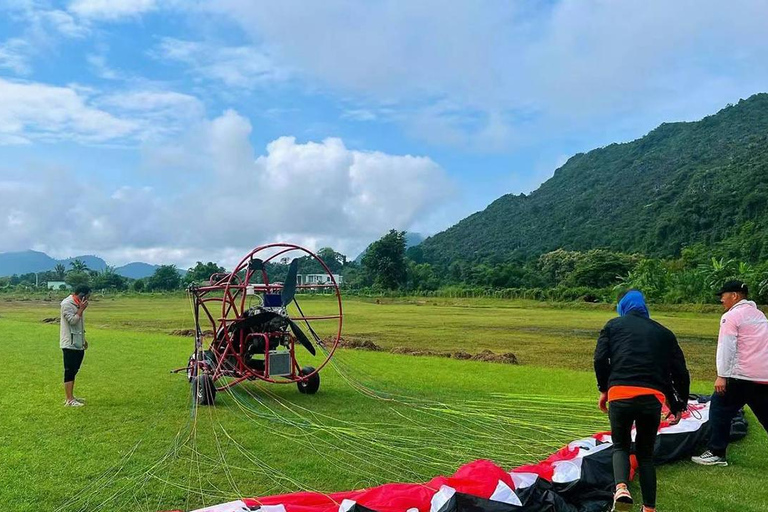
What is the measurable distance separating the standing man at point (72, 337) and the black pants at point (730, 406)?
7838 mm

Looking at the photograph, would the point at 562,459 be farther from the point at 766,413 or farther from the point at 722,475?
the point at 766,413

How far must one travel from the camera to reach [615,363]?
4504 mm

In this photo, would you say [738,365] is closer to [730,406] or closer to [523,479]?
[730,406]

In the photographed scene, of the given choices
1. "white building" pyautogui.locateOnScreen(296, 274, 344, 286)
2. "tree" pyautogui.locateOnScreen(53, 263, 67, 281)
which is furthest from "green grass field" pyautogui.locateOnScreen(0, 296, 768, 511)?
"tree" pyautogui.locateOnScreen(53, 263, 67, 281)

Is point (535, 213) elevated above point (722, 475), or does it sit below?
above

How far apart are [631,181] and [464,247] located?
33119 mm

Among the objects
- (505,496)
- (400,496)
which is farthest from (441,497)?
(505,496)

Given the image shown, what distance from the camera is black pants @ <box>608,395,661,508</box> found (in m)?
4.31

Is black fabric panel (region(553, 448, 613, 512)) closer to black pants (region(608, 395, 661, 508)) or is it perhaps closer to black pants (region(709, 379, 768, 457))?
black pants (region(608, 395, 661, 508))

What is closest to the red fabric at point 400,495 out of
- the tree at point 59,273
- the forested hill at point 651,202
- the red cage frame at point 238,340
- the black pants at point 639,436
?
the black pants at point 639,436

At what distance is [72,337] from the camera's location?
8438 mm

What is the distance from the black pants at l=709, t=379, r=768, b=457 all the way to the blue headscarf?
1.88m

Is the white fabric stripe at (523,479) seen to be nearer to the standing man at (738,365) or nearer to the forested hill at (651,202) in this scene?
the standing man at (738,365)

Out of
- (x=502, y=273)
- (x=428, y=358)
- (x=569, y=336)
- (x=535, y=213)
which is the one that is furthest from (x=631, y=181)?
(x=428, y=358)
